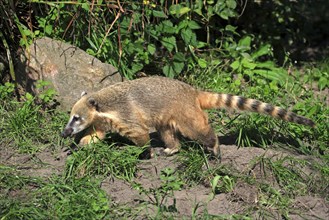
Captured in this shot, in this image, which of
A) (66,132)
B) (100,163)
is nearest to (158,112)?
(100,163)

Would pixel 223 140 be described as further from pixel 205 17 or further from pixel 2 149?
pixel 2 149

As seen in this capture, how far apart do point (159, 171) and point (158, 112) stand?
1.94 feet

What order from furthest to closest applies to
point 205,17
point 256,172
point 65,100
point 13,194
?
point 205,17
point 65,100
point 256,172
point 13,194

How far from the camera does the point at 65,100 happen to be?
20.6 feet

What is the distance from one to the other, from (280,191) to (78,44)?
Answer: 115 inches

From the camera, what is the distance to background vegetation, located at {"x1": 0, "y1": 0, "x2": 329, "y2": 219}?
16.2ft

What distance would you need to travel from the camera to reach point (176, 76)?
6.86 m

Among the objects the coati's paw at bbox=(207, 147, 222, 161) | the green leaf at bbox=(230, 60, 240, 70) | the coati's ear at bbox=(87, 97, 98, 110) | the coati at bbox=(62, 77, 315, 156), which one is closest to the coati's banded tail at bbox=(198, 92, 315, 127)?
the coati at bbox=(62, 77, 315, 156)

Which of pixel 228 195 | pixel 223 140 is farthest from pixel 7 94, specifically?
pixel 228 195

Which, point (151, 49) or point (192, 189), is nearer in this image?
point (192, 189)

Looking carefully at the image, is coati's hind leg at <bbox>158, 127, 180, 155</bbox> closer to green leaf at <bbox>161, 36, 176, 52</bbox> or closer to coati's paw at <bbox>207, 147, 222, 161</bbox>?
coati's paw at <bbox>207, 147, 222, 161</bbox>

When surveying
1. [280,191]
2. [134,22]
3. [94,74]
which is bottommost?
[280,191]

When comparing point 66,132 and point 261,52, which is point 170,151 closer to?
point 66,132

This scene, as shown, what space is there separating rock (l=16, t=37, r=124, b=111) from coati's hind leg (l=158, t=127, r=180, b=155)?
3.59 feet
